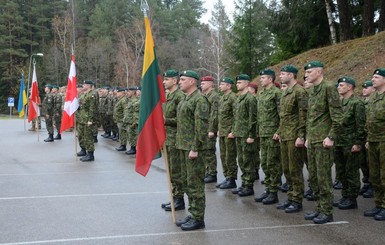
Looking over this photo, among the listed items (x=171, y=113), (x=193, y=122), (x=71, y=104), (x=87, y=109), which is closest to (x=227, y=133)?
(x=171, y=113)

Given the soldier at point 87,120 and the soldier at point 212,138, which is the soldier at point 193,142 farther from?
the soldier at point 87,120

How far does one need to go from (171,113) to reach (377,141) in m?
2.96

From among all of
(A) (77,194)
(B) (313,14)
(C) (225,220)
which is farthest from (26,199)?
(B) (313,14)

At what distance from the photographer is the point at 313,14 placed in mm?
22234

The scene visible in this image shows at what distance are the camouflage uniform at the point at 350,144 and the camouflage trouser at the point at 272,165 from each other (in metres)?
0.95

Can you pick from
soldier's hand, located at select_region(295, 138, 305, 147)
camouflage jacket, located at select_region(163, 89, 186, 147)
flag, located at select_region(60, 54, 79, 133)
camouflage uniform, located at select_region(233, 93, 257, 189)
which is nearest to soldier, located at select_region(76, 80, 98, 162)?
flag, located at select_region(60, 54, 79, 133)

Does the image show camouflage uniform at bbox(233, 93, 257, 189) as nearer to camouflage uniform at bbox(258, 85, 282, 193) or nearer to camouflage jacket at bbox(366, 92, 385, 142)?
camouflage uniform at bbox(258, 85, 282, 193)

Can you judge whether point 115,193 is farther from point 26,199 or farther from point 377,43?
point 377,43

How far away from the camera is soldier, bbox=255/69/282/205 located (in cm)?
→ 715

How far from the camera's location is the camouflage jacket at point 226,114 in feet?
28.7

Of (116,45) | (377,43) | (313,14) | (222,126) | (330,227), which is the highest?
(116,45)

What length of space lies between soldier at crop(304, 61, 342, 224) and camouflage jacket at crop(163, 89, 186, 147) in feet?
6.18

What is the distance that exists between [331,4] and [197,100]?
17919 millimetres

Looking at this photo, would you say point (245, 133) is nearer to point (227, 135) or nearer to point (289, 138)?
point (227, 135)
